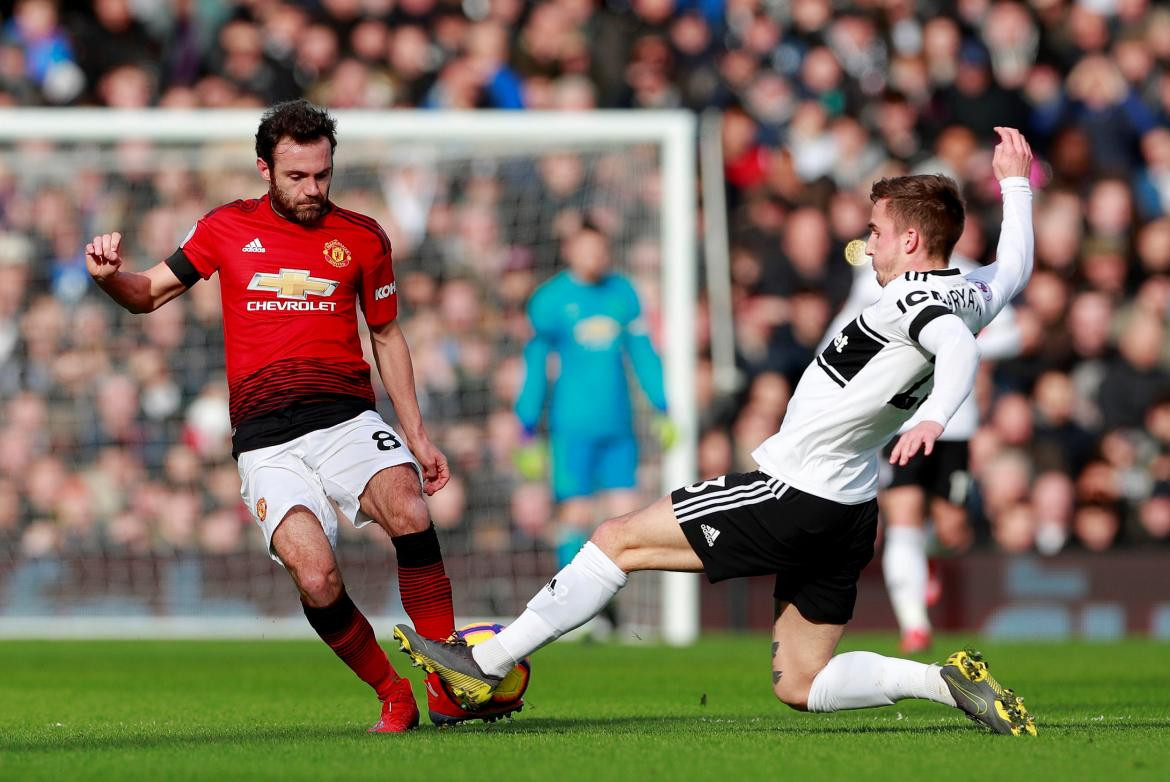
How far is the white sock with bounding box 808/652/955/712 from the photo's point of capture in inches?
254

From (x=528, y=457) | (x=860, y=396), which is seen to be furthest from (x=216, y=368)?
(x=860, y=396)

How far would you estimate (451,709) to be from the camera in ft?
22.3

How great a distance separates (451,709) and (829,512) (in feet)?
4.84

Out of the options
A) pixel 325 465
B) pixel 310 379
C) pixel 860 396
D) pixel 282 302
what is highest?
pixel 282 302

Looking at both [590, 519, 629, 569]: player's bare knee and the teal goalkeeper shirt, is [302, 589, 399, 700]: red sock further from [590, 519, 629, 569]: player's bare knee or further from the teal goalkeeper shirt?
the teal goalkeeper shirt

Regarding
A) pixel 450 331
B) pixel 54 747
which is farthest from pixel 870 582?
pixel 54 747

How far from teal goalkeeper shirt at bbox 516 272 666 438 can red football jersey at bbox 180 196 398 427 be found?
5806mm

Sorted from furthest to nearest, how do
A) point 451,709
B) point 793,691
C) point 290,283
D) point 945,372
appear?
point 290,283, point 451,709, point 793,691, point 945,372

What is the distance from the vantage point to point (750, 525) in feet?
21.1

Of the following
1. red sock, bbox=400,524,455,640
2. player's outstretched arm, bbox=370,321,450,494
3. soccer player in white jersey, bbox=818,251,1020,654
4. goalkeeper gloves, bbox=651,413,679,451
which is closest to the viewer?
red sock, bbox=400,524,455,640

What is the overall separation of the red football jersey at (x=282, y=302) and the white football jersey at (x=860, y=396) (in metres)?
1.55

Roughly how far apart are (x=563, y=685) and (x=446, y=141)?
5.45m

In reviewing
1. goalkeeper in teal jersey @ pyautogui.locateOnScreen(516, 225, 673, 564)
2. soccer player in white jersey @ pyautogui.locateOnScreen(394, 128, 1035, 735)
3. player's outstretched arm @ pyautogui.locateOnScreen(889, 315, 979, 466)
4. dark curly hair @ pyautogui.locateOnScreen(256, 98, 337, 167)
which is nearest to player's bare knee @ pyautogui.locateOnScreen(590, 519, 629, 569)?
soccer player in white jersey @ pyautogui.locateOnScreen(394, 128, 1035, 735)

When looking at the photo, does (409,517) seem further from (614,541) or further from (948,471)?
(948,471)
